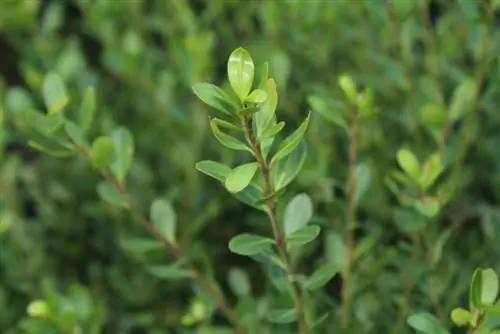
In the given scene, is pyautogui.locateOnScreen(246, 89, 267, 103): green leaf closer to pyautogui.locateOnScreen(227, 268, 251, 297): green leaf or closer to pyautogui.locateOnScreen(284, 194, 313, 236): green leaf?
pyautogui.locateOnScreen(284, 194, 313, 236): green leaf

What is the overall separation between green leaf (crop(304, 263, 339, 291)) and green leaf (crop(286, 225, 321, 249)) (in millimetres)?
48

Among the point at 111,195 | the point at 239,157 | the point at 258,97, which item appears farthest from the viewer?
the point at 239,157

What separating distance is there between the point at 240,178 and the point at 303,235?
3.2 inches

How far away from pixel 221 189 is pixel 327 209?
178mm

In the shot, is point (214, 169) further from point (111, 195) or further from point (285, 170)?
point (111, 195)

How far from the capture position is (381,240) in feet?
2.88

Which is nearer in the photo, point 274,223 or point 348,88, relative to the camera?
point 274,223

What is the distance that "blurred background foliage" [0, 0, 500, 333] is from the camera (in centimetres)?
78

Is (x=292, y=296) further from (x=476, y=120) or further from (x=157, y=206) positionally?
(x=476, y=120)

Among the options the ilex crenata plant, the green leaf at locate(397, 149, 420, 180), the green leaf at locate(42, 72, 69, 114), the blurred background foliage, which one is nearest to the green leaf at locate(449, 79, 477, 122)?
the blurred background foliage

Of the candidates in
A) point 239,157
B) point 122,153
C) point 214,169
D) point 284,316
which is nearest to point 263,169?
point 214,169

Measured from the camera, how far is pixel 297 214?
24.1 inches

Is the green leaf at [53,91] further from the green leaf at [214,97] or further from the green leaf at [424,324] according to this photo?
the green leaf at [424,324]

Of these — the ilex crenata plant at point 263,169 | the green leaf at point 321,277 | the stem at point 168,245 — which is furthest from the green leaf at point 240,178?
the stem at point 168,245
